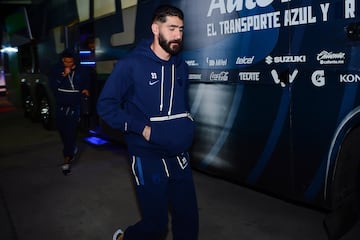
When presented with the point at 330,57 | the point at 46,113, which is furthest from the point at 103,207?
the point at 46,113

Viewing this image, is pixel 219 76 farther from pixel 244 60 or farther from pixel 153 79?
pixel 153 79

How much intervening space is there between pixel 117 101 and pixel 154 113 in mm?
246

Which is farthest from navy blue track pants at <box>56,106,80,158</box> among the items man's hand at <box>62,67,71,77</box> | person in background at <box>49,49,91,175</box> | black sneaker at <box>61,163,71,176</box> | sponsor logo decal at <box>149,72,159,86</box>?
sponsor logo decal at <box>149,72,159,86</box>

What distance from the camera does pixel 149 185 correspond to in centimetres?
258

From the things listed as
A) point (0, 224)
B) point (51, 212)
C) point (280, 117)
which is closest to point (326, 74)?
point (280, 117)

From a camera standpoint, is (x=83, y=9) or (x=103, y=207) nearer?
(x=103, y=207)

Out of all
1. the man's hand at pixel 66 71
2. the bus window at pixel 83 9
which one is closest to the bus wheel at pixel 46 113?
the bus window at pixel 83 9

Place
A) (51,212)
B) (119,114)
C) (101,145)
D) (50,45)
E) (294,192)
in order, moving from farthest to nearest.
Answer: (50,45) < (101,145) < (51,212) < (294,192) < (119,114)

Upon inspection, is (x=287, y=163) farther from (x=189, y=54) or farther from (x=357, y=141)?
(x=189, y=54)

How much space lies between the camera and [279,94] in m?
3.52

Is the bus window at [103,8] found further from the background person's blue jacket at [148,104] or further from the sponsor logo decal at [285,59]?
the background person's blue jacket at [148,104]

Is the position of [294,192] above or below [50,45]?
below

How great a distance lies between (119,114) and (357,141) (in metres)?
1.74

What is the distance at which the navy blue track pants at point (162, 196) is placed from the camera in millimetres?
2586
